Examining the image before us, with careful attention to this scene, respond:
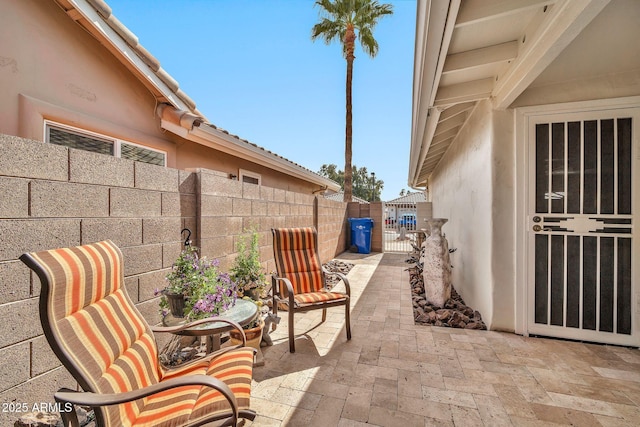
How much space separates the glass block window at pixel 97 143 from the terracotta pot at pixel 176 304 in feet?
7.43

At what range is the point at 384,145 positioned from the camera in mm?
23828

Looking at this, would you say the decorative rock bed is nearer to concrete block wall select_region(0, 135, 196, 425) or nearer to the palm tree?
concrete block wall select_region(0, 135, 196, 425)

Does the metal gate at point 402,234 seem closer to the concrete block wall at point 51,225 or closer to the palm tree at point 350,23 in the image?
the palm tree at point 350,23

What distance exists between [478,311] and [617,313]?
1405 mm

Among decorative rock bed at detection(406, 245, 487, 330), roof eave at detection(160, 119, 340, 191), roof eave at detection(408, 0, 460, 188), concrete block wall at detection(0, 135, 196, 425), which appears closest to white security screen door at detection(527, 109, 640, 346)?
decorative rock bed at detection(406, 245, 487, 330)

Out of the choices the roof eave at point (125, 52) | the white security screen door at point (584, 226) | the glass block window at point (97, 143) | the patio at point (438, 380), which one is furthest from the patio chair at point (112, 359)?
the white security screen door at point (584, 226)

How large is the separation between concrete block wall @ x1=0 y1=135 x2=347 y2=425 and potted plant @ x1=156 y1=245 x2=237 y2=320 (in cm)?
30

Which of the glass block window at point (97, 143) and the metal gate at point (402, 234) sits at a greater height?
the glass block window at point (97, 143)

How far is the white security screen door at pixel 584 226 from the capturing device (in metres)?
Result: 3.01

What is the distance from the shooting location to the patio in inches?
79.7

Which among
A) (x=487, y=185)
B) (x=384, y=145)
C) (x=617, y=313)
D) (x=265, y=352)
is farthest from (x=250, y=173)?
(x=384, y=145)

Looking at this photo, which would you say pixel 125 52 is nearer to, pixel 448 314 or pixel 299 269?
pixel 299 269

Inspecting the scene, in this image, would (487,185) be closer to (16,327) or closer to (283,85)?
(16,327)

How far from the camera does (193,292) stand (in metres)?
2.20
